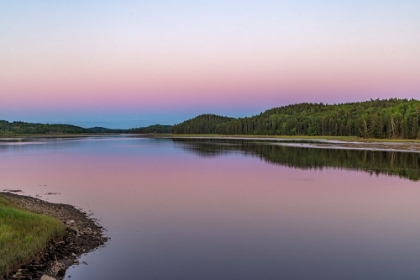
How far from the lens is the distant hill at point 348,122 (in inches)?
3620

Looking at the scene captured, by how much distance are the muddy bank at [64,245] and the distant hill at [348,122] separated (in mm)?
87532

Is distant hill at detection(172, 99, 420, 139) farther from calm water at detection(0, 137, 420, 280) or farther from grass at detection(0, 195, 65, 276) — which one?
grass at detection(0, 195, 65, 276)

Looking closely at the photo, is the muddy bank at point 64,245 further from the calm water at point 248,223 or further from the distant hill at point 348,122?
the distant hill at point 348,122

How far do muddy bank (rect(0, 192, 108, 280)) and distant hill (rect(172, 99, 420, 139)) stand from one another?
87532mm

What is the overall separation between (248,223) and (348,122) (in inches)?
4397

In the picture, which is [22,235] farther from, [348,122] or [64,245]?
[348,122]

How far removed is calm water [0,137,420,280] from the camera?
10641 millimetres

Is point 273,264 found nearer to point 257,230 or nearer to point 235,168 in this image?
point 257,230

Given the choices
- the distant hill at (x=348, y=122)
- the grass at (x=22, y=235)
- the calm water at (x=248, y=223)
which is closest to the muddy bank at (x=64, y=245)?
the grass at (x=22, y=235)

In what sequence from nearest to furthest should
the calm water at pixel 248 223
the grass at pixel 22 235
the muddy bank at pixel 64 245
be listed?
the muddy bank at pixel 64 245 < the grass at pixel 22 235 < the calm water at pixel 248 223

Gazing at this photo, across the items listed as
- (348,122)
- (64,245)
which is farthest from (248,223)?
(348,122)

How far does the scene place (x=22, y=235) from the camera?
1141cm

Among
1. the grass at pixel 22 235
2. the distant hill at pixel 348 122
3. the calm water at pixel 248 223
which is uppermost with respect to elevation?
the distant hill at pixel 348 122

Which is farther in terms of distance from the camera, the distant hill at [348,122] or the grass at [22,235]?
the distant hill at [348,122]
